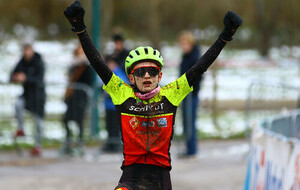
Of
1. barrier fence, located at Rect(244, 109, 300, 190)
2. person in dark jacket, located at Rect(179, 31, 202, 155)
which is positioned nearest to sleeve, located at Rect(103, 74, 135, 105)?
barrier fence, located at Rect(244, 109, 300, 190)

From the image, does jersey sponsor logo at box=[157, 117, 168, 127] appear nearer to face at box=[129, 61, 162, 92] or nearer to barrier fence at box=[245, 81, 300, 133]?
face at box=[129, 61, 162, 92]

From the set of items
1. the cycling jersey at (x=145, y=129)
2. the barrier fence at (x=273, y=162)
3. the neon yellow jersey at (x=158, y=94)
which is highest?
the neon yellow jersey at (x=158, y=94)

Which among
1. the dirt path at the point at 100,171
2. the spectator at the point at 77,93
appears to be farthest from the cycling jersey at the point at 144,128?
the spectator at the point at 77,93

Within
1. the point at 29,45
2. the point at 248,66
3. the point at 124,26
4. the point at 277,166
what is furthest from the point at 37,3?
the point at 277,166

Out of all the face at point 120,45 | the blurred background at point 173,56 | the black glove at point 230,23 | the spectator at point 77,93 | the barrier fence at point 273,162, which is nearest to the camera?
the black glove at point 230,23

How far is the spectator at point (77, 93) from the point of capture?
1037 cm

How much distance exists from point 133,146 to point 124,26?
34.9 meters

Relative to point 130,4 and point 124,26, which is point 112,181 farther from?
point 124,26

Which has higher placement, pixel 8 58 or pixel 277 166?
pixel 8 58

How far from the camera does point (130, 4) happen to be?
30.4 meters

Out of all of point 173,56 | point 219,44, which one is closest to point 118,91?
point 219,44

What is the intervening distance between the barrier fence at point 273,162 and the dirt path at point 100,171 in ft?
4.72

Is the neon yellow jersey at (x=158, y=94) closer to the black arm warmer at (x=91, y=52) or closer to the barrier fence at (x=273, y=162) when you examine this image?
the black arm warmer at (x=91, y=52)

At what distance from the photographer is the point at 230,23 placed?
425 centimetres
